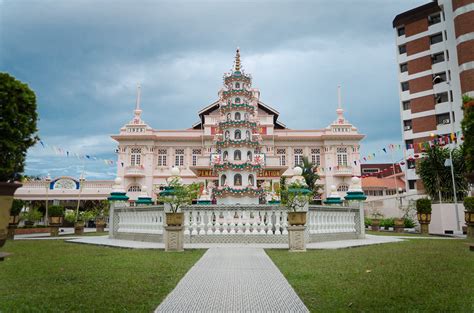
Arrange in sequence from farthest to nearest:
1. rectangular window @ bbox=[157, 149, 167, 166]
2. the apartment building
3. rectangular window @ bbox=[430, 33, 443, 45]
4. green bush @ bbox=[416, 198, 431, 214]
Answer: rectangular window @ bbox=[157, 149, 167, 166] < rectangular window @ bbox=[430, 33, 443, 45] < the apartment building < green bush @ bbox=[416, 198, 431, 214]

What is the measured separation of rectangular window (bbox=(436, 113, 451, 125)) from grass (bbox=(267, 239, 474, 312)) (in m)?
31.1

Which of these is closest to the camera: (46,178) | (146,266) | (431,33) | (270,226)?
(146,266)

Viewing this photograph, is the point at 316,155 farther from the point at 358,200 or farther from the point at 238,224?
the point at 238,224

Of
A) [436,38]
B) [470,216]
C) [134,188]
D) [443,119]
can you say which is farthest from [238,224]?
[436,38]

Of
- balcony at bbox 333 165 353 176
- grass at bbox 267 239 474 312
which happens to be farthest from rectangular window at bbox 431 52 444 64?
grass at bbox 267 239 474 312

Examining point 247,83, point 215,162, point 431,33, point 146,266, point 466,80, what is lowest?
point 146,266

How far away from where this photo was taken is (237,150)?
65.9 ft

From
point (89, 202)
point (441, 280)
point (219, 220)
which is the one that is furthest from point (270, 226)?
point (89, 202)

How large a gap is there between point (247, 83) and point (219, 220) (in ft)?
31.6

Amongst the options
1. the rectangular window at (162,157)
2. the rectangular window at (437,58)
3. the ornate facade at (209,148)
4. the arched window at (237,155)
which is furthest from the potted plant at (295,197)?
the rectangular window at (162,157)

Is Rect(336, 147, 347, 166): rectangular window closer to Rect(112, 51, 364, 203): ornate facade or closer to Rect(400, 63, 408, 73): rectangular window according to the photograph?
Rect(112, 51, 364, 203): ornate facade

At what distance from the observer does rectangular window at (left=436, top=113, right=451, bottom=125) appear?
3556 centimetres

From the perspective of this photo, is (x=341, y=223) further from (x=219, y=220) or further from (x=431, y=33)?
(x=431, y=33)

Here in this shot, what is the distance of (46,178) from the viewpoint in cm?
4044
